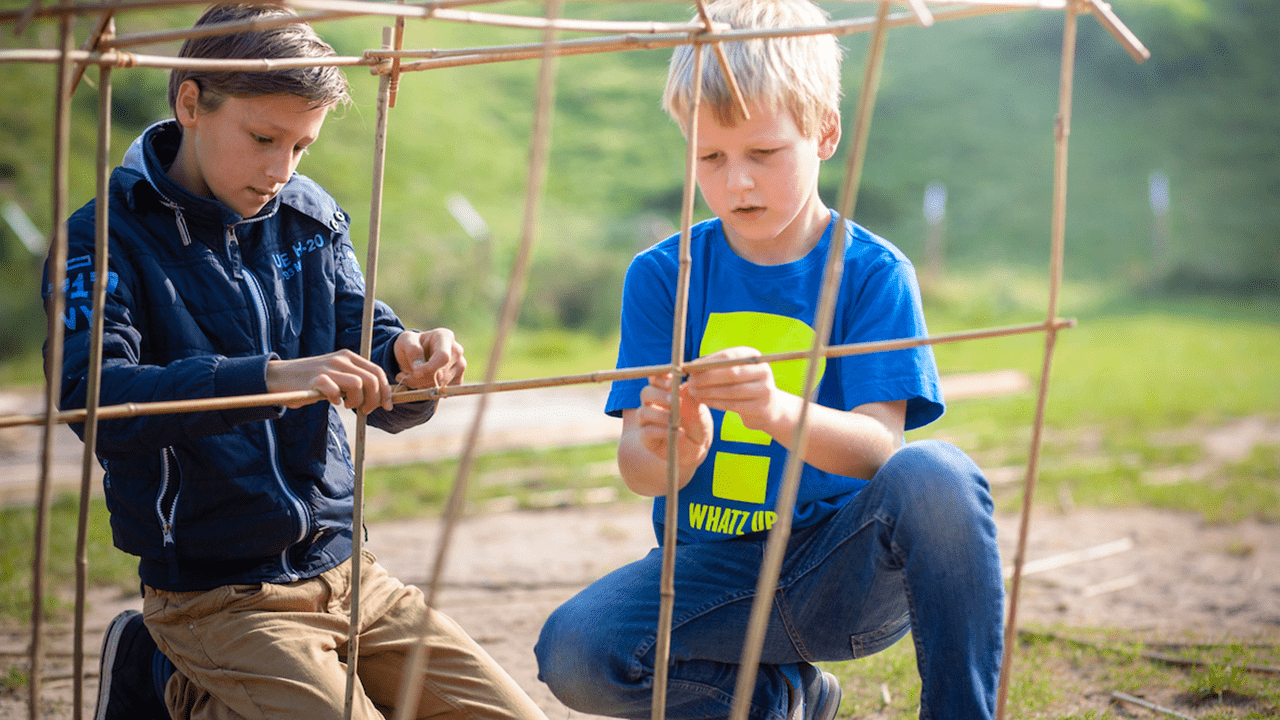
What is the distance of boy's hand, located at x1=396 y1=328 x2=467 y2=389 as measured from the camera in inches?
86.0

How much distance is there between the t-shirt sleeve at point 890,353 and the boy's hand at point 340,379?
92cm

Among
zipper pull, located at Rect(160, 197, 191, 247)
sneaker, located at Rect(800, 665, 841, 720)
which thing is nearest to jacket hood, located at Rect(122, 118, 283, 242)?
zipper pull, located at Rect(160, 197, 191, 247)

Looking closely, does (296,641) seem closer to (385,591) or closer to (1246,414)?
(385,591)

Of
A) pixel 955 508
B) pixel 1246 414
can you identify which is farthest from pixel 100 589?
pixel 1246 414

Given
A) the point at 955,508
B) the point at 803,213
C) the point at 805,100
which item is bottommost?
the point at 955,508

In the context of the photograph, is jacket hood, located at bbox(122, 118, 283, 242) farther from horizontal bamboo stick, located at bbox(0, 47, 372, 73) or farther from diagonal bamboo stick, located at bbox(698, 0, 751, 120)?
diagonal bamboo stick, located at bbox(698, 0, 751, 120)

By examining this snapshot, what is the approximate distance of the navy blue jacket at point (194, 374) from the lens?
1.99m

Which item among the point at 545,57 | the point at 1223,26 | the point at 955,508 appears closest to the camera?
the point at 545,57

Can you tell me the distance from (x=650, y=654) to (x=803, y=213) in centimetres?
100

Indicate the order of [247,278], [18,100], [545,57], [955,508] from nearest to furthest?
[545,57] → [955,508] → [247,278] → [18,100]

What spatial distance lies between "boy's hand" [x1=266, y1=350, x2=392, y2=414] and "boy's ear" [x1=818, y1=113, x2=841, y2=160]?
1.06 metres

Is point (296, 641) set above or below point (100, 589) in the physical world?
above

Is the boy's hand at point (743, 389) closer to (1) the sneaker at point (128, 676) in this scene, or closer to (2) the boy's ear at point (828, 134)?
(2) the boy's ear at point (828, 134)

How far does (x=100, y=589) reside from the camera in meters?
3.91
